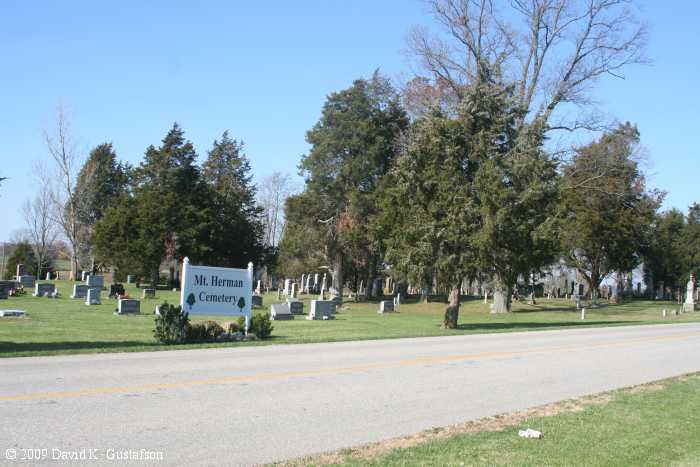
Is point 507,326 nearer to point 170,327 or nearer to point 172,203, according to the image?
point 170,327

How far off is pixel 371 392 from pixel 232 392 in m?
2.23

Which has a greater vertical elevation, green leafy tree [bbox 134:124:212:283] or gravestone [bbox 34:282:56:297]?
green leafy tree [bbox 134:124:212:283]

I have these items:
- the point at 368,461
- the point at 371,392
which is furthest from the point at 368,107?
the point at 368,461

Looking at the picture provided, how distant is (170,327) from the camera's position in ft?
59.2

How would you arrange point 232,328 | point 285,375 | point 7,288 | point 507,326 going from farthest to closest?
point 7,288 < point 507,326 < point 232,328 < point 285,375

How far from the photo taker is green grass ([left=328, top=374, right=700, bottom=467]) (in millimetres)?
7469

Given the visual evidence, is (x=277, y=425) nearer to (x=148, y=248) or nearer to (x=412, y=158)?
(x=412, y=158)

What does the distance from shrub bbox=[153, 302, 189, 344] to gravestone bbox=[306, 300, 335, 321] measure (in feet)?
53.1

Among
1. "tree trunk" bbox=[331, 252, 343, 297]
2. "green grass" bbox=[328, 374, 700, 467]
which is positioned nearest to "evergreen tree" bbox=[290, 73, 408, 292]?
"tree trunk" bbox=[331, 252, 343, 297]

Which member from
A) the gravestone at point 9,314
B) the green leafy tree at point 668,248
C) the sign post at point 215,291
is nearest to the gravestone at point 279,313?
the gravestone at point 9,314

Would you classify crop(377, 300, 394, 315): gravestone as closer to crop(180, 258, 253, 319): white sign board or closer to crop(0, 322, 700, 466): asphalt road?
crop(180, 258, 253, 319): white sign board

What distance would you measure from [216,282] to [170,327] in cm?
233

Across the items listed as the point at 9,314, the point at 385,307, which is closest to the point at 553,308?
the point at 385,307

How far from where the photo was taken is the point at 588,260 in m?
67.4
